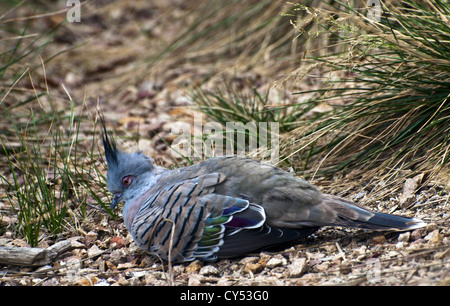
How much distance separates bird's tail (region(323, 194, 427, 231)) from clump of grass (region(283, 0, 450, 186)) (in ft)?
1.85

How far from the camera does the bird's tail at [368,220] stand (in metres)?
3.08

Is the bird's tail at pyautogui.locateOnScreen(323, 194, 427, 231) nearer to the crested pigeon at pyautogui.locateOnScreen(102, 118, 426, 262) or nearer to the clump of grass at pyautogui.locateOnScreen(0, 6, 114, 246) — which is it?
the crested pigeon at pyautogui.locateOnScreen(102, 118, 426, 262)

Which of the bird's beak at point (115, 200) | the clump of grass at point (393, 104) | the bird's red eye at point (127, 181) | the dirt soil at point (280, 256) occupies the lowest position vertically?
the dirt soil at point (280, 256)

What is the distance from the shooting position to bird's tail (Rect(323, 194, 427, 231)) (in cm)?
308

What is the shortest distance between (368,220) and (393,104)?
102 centimetres

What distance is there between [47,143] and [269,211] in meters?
2.67

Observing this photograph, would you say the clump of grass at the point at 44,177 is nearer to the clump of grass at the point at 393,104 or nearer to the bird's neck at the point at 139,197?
the bird's neck at the point at 139,197

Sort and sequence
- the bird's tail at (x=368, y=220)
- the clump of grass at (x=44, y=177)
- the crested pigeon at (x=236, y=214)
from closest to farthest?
the bird's tail at (x=368, y=220) → the crested pigeon at (x=236, y=214) → the clump of grass at (x=44, y=177)

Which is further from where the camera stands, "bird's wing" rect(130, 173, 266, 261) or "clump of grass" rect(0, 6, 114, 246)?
"clump of grass" rect(0, 6, 114, 246)

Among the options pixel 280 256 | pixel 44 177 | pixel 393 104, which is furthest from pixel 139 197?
pixel 393 104

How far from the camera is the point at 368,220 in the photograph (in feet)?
10.2

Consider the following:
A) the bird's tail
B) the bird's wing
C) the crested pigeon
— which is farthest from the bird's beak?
the bird's tail

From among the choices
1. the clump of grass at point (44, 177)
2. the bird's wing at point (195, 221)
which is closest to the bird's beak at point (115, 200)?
the clump of grass at point (44, 177)

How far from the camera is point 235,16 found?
6.56m
